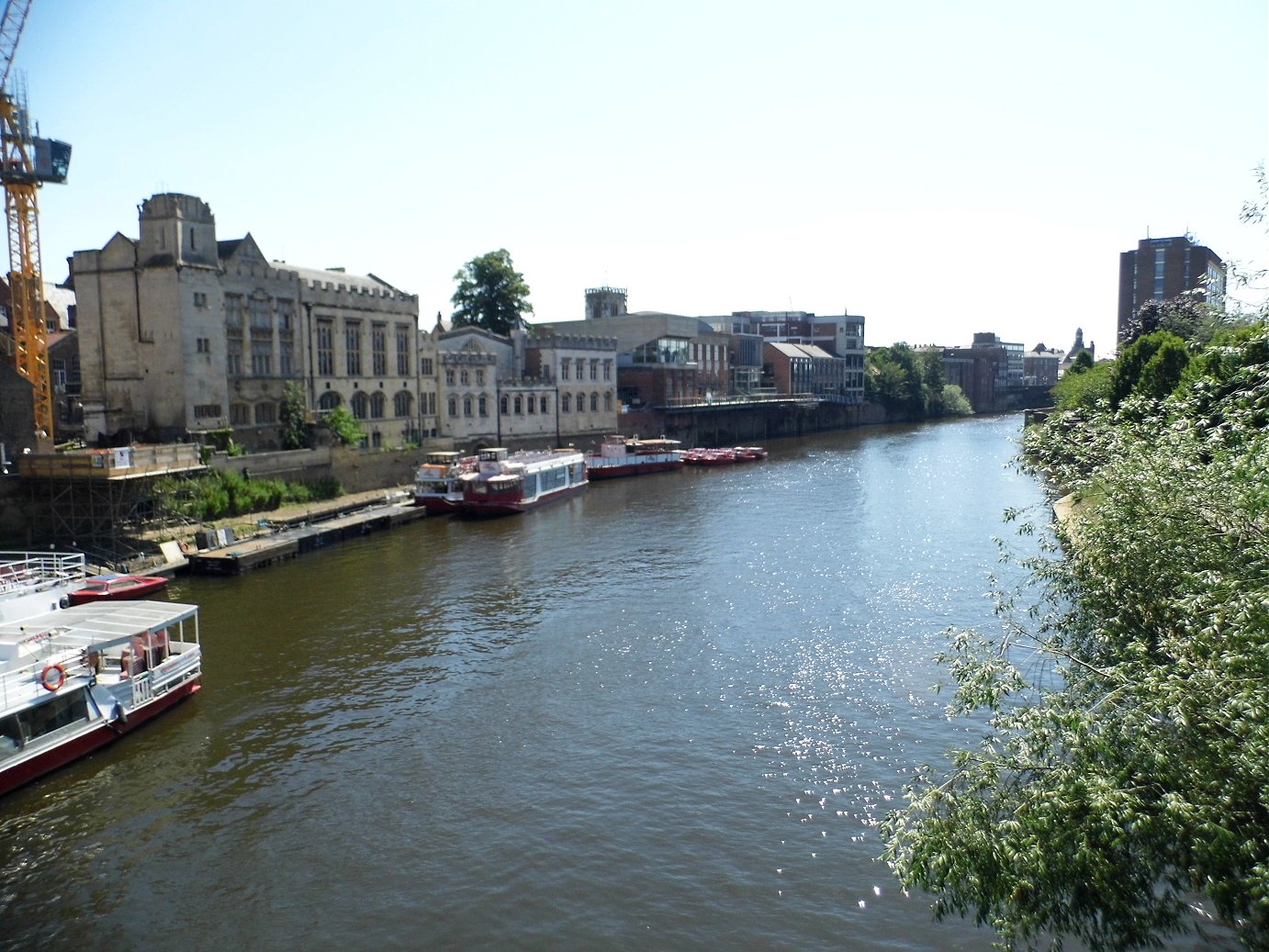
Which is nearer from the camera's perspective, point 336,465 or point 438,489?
point 336,465

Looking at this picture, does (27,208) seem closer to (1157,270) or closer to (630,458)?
(630,458)

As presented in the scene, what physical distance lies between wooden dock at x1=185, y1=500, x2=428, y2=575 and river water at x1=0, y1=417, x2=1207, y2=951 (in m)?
1.16

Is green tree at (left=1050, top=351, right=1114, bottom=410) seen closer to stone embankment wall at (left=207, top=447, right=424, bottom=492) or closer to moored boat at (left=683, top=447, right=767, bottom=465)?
moored boat at (left=683, top=447, right=767, bottom=465)

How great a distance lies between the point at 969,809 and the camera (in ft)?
40.9

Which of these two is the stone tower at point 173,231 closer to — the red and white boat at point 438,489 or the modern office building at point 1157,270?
the red and white boat at point 438,489

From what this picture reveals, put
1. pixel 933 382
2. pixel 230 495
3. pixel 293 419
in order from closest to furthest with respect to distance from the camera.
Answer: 1. pixel 230 495
2. pixel 293 419
3. pixel 933 382

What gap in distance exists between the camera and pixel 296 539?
4916 cm

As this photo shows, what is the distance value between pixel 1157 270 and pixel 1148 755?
493 ft

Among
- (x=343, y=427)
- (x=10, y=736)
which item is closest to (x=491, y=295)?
(x=343, y=427)

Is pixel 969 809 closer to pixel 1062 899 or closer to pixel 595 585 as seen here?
pixel 1062 899

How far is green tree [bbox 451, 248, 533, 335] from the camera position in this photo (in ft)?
336

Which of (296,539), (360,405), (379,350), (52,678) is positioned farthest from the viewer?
(379,350)

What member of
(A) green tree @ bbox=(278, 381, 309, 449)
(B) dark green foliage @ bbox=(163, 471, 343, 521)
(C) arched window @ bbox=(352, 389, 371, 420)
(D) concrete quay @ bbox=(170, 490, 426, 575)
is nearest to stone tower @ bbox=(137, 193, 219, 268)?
(A) green tree @ bbox=(278, 381, 309, 449)

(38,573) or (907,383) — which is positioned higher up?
(907,383)
